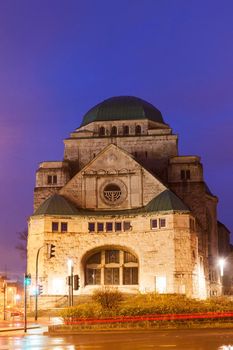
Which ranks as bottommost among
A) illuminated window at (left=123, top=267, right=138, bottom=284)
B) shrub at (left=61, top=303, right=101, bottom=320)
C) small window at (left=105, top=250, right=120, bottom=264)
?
shrub at (left=61, top=303, right=101, bottom=320)

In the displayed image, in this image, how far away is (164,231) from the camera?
53688mm

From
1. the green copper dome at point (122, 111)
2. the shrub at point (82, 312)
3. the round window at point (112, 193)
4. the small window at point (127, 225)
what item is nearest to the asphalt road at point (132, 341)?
the shrub at point (82, 312)

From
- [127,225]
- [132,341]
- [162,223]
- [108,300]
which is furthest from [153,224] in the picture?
[132,341]

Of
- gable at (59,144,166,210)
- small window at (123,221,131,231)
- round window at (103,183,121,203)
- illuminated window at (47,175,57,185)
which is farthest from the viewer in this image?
illuminated window at (47,175,57,185)

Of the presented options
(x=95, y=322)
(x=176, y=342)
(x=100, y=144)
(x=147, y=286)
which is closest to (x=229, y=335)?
(x=176, y=342)

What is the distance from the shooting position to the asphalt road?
2041 centimetres

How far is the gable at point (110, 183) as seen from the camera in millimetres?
58094

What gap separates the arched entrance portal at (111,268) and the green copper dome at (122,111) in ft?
58.0

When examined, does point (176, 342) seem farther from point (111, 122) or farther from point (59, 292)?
point (111, 122)

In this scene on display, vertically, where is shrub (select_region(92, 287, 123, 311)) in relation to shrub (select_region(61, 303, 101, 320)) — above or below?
above

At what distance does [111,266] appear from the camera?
56.3 metres

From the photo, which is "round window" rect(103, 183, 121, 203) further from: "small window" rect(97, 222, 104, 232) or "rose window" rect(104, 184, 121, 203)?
"small window" rect(97, 222, 104, 232)

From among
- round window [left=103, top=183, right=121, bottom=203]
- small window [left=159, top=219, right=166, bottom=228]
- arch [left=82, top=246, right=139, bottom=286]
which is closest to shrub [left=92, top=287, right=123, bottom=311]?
small window [left=159, top=219, right=166, bottom=228]

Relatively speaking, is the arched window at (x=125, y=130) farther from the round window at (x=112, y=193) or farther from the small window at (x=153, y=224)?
the small window at (x=153, y=224)
